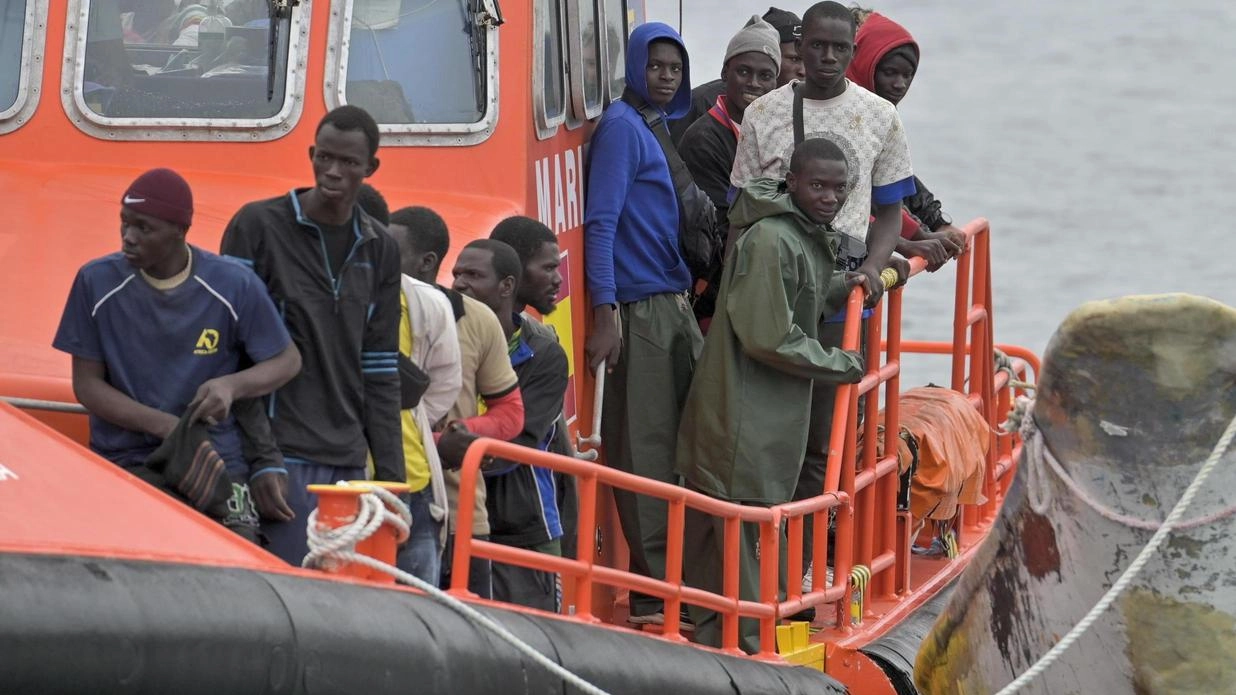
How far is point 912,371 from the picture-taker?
19.3 m

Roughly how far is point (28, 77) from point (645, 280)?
1.80m

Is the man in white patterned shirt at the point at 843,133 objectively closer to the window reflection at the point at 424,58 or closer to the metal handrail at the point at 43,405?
the window reflection at the point at 424,58

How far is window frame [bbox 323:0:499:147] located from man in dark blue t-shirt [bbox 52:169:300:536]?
170cm

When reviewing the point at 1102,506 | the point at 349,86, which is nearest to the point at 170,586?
the point at 1102,506

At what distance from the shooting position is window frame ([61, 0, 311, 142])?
17.8 feet

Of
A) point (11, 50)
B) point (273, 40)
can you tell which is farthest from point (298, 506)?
point (11, 50)

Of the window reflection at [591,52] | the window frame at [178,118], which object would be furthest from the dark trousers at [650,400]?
the window frame at [178,118]

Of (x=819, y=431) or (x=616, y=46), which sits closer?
(x=819, y=431)

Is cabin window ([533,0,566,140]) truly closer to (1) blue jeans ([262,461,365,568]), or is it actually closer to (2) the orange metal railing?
(2) the orange metal railing

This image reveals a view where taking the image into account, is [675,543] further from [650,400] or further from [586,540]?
[650,400]

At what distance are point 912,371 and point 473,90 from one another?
14.1 metres

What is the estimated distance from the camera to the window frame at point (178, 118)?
17.8ft

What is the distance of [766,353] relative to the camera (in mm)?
5461

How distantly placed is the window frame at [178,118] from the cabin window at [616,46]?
1209 mm
